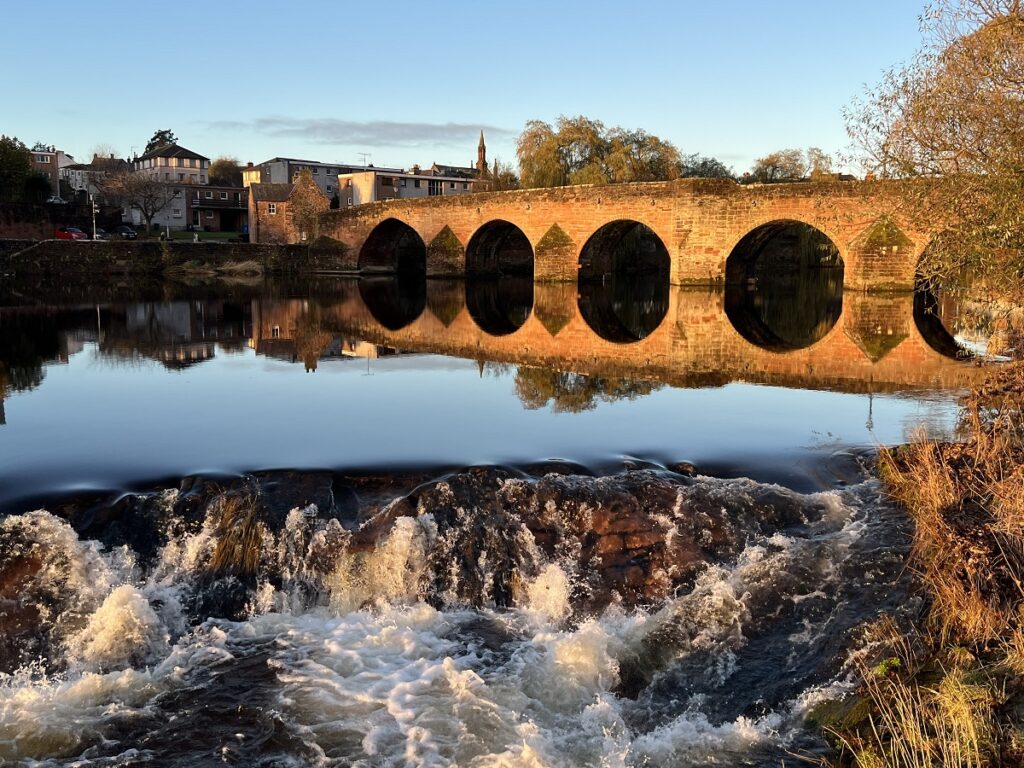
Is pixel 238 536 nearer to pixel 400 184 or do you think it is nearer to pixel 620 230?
pixel 620 230

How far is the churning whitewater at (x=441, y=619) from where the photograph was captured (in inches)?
180

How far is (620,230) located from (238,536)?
3402 centimetres

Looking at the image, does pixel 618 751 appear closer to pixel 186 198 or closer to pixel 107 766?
pixel 107 766

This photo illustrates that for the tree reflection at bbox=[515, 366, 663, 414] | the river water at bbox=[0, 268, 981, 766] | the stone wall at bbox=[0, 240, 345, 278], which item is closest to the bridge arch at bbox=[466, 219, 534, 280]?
the stone wall at bbox=[0, 240, 345, 278]

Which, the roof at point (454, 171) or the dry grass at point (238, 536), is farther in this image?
the roof at point (454, 171)

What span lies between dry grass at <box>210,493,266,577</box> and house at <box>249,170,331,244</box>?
43285 millimetres

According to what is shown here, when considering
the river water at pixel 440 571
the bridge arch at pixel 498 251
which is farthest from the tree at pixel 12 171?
the river water at pixel 440 571

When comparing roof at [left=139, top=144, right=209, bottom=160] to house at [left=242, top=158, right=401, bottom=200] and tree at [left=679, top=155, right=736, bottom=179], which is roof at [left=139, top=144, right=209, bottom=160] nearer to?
house at [left=242, top=158, right=401, bottom=200]

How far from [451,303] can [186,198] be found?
4793 cm

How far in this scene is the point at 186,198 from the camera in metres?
67.3

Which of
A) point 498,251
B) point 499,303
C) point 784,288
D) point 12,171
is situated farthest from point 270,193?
point 784,288

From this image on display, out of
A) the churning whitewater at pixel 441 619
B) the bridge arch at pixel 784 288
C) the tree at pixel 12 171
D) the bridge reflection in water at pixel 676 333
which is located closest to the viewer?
the churning whitewater at pixel 441 619

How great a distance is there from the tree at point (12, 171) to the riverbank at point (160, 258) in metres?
18.2

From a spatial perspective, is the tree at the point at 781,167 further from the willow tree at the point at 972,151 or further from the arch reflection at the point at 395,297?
the willow tree at the point at 972,151
